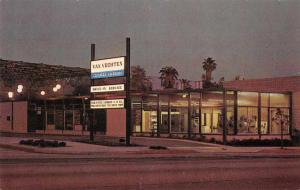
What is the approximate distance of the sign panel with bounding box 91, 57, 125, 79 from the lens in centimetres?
3212

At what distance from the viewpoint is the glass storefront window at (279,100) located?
1634 inches

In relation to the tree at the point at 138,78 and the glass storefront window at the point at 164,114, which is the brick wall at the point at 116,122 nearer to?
the glass storefront window at the point at 164,114

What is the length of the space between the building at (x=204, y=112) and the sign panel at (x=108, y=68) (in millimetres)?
1582

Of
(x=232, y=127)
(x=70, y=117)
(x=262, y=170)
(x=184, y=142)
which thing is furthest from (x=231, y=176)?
(x=70, y=117)

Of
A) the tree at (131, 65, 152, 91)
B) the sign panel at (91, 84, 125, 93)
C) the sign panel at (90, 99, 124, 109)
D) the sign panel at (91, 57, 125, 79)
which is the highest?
the tree at (131, 65, 152, 91)

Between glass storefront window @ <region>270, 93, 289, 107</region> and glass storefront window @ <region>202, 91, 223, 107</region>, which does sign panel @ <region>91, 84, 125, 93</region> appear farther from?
glass storefront window @ <region>270, 93, 289, 107</region>

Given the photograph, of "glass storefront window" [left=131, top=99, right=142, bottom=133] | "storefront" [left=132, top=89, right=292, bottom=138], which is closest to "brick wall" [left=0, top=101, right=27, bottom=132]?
"glass storefront window" [left=131, top=99, right=142, bottom=133]

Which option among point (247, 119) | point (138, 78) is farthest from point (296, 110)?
point (138, 78)

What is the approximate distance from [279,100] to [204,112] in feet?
19.3

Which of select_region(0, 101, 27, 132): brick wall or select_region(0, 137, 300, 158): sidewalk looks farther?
select_region(0, 101, 27, 132): brick wall

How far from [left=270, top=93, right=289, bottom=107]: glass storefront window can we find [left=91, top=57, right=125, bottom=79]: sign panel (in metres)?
14.0

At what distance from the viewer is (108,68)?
33.0 meters

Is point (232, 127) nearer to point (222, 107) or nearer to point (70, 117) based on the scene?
point (222, 107)

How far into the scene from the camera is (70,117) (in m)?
50.3
